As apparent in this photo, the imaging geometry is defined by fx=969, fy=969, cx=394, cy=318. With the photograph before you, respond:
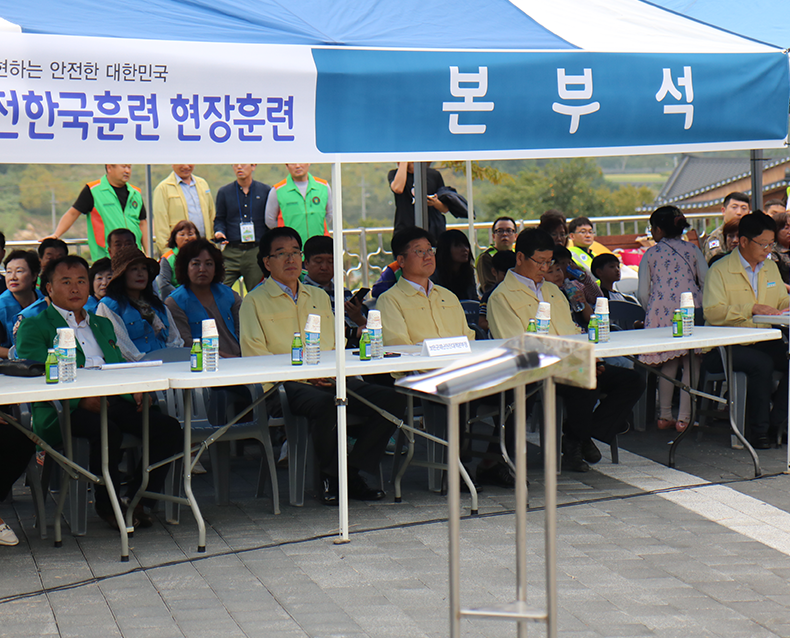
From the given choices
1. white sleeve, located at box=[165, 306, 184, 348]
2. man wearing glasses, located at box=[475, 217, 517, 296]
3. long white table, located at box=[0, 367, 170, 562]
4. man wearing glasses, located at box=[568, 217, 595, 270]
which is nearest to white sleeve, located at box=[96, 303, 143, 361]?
white sleeve, located at box=[165, 306, 184, 348]

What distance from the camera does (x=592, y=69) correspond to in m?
4.75

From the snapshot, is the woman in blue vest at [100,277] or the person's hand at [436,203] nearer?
the woman in blue vest at [100,277]

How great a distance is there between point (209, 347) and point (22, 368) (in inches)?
35.2

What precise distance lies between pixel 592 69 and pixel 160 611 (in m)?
3.17

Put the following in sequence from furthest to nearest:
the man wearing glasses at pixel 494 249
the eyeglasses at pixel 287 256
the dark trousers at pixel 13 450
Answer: the man wearing glasses at pixel 494 249
the eyeglasses at pixel 287 256
the dark trousers at pixel 13 450

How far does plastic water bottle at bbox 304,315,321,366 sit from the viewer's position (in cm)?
480

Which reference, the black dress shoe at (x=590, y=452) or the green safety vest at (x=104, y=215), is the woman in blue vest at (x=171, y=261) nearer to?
the green safety vest at (x=104, y=215)

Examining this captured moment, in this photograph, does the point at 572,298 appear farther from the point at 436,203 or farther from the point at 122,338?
the point at 122,338

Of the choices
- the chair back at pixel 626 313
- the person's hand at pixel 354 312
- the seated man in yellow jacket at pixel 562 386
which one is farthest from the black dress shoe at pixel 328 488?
the chair back at pixel 626 313

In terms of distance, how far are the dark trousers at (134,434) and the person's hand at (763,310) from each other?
3824 mm

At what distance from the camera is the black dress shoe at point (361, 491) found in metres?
5.33

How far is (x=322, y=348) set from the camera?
228 inches

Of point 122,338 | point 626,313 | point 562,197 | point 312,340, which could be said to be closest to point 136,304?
point 122,338

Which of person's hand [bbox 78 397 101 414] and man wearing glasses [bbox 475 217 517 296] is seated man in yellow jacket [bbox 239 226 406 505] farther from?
man wearing glasses [bbox 475 217 517 296]
